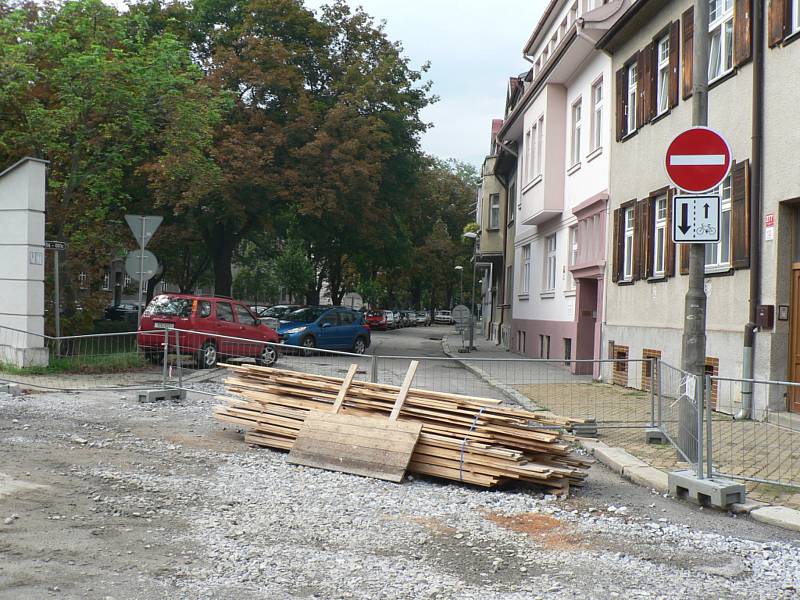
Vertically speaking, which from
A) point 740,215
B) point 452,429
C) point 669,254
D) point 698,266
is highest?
point 740,215

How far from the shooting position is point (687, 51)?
15.1 meters

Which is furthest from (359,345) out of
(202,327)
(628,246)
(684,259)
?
(684,259)

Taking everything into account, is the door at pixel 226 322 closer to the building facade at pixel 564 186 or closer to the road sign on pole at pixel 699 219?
the building facade at pixel 564 186

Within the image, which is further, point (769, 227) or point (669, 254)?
point (669, 254)

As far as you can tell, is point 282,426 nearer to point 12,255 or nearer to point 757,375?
point 757,375

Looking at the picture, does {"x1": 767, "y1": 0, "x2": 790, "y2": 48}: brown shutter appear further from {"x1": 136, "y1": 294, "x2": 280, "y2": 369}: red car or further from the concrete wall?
the concrete wall

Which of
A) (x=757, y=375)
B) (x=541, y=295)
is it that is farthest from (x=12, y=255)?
(x=541, y=295)

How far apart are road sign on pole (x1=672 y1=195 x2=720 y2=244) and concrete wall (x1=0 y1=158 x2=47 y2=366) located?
12.1 metres

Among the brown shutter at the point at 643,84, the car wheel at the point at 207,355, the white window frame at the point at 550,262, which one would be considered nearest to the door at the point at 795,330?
the brown shutter at the point at 643,84

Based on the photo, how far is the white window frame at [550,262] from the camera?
26119 mm

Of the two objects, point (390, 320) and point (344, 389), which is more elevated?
point (344, 389)

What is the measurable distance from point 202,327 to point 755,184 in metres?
13.1

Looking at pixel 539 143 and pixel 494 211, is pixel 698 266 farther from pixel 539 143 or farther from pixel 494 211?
pixel 494 211

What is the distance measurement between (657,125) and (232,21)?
20606 mm
